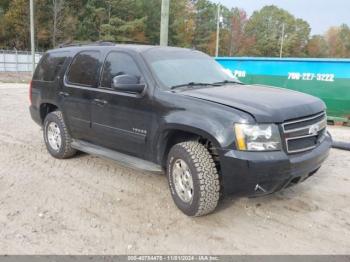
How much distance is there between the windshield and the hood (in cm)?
34

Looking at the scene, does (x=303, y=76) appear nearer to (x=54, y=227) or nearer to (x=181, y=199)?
(x=181, y=199)

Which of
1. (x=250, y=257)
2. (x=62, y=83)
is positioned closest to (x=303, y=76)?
(x=62, y=83)

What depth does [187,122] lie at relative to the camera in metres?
4.27

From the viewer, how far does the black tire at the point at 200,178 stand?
4152 mm

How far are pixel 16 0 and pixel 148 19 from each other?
64.7 ft

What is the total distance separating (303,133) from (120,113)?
2.24 metres

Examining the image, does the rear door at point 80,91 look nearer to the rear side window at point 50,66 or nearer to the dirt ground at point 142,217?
the rear side window at point 50,66

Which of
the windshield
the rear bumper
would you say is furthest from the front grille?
the rear bumper

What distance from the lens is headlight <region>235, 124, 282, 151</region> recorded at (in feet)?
12.8

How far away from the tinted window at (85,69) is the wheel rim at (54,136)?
0.89 metres

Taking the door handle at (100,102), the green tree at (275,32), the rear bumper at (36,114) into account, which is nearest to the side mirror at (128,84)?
the door handle at (100,102)

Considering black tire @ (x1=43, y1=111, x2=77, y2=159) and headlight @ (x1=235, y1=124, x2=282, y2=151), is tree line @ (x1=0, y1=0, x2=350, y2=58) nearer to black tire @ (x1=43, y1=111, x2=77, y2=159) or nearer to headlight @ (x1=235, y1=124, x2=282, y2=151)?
black tire @ (x1=43, y1=111, x2=77, y2=159)

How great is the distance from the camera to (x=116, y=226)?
4188 millimetres

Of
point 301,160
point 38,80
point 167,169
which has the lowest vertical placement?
point 167,169
